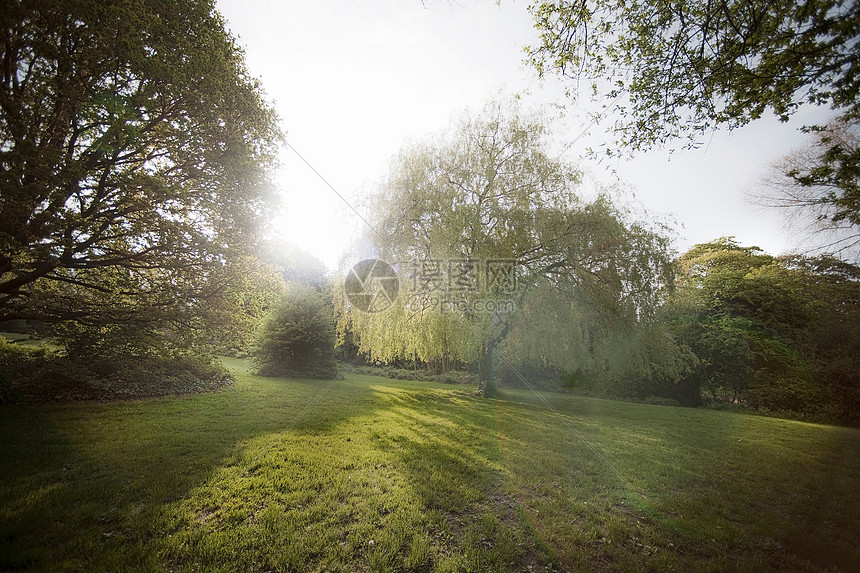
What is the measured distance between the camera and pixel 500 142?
11.6m

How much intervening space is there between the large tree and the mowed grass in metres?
2.79

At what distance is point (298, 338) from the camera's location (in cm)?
1622

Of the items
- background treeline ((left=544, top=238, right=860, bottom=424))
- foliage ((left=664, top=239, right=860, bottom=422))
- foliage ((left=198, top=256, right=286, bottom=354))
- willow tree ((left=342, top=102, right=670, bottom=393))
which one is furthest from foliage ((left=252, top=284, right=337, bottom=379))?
foliage ((left=664, top=239, right=860, bottom=422))

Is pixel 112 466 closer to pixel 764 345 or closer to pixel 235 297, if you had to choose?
pixel 235 297

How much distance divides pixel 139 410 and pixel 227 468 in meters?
4.59

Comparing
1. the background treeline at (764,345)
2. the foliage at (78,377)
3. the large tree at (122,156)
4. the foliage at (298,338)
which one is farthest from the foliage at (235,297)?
the background treeline at (764,345)

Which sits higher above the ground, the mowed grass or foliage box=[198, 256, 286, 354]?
foliage box=[198, 256, 286, 354]

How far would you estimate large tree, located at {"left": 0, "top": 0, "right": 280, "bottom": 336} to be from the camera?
16.9 ft

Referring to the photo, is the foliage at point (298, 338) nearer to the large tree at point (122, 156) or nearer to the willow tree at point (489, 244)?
the willow tree at point (489, 244)

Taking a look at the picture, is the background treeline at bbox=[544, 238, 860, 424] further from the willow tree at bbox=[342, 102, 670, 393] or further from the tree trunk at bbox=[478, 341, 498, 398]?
the tree trunk at bbox=[478, 341, 498, 398]

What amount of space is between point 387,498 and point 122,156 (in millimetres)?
8327

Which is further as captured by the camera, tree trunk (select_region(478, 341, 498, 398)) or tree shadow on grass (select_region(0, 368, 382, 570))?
tree trunk (select_region(478, 341, 498, 398))

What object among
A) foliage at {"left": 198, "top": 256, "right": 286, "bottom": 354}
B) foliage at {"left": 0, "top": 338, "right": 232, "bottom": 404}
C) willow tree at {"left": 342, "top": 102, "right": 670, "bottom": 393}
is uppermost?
willow tree at {"left": 342, "top": 102, "right": 670, "bottom": 393}

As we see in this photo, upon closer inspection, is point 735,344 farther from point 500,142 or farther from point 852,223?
point 500,142
